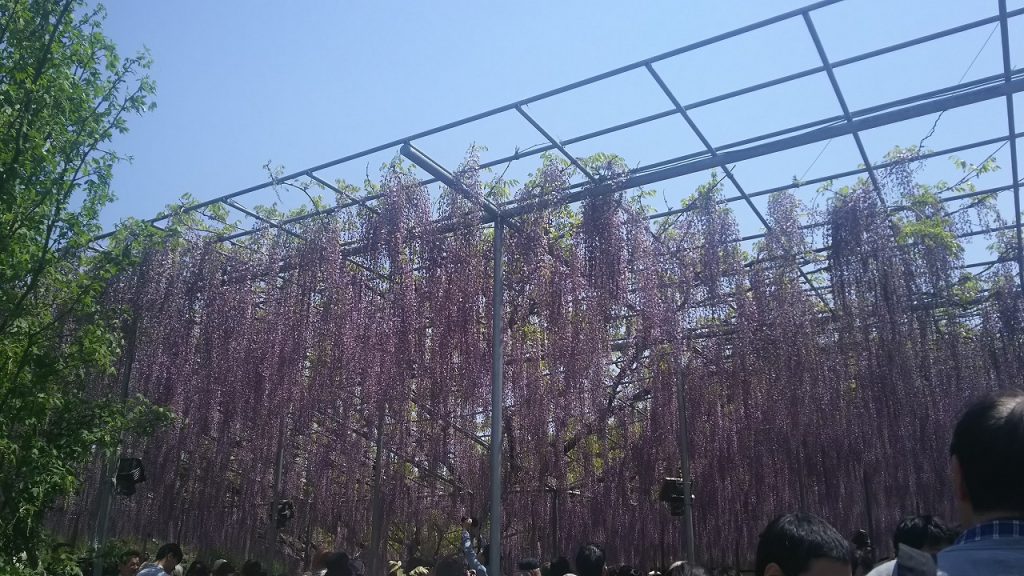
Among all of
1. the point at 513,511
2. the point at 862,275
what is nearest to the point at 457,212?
the point at 862,275

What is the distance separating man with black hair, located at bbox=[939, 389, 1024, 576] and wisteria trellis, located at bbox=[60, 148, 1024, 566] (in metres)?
7.42

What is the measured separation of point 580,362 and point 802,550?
728cm

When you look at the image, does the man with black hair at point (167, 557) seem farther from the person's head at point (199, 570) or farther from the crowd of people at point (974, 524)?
the crowd of people at point (974, 524)

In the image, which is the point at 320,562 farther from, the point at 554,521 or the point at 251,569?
the point at 554,521

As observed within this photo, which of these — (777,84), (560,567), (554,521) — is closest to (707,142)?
(777,84)

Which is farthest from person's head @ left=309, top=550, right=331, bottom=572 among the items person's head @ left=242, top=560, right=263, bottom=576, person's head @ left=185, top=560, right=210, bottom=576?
person's head @ left=185, top=560, right=210, bottom=576

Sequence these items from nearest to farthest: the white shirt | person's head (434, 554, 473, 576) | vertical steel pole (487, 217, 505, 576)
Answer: the white shirt → person's head (434, 554, 473, 576) → vertical steel pole (487, 217, 505, 576)

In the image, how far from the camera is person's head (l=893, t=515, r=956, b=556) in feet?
11.0

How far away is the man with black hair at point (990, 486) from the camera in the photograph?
1.50 meters

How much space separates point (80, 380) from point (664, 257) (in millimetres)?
7347

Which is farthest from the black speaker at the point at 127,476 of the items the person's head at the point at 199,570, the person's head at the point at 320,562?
the person's head at the point at 320,562

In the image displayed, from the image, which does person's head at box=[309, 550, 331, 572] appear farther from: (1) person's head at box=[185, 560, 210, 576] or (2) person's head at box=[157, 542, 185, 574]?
(2) person's head at box=[157, 542, 185, 574]

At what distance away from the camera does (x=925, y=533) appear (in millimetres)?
3406

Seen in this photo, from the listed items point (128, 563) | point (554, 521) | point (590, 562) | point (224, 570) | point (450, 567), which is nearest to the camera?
point (590, 562)
